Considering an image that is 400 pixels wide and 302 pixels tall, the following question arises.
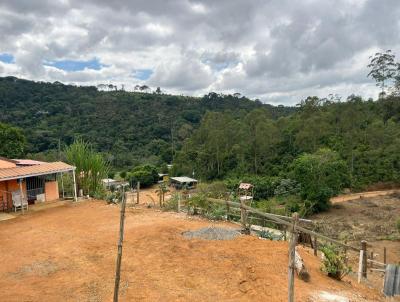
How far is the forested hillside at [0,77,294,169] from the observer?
169ft

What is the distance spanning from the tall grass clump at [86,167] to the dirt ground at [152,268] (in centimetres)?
608

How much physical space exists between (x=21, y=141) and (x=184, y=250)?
22.3 meters

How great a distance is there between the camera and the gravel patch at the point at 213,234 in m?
9.30

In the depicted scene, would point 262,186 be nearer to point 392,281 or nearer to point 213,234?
point 213,234

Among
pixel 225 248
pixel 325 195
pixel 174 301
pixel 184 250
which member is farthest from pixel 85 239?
pixel 325 195

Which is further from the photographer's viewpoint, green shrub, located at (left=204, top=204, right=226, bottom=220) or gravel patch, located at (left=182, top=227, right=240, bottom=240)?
green shrub, located at (left=204, top=204, right=226, bottom=220)

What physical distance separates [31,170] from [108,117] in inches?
1922

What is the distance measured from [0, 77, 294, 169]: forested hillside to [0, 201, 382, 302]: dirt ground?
3554 cm

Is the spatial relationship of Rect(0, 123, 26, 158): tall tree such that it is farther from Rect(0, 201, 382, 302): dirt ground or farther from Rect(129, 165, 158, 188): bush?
Rect(0, 201, 382, 302): dirt ground

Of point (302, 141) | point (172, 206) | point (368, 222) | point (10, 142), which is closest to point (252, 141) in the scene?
point (302, 141)

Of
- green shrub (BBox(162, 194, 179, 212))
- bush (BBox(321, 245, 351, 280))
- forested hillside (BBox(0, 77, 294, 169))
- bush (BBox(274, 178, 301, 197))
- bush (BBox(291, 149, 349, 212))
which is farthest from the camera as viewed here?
forested hillside (BBox(0, 77, 294, 169))

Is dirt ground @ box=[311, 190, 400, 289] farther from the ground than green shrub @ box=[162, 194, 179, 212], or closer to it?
closer to it

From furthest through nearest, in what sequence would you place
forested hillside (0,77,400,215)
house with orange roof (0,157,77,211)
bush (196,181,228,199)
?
forested hillside (0,77,400,215)
bush (196,181,228,199)
house with orange roof (0,157,77,211)

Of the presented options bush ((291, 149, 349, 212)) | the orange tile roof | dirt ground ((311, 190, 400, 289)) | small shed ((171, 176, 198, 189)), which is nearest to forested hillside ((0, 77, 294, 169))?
small shed ((171, 176, 198, 189))
